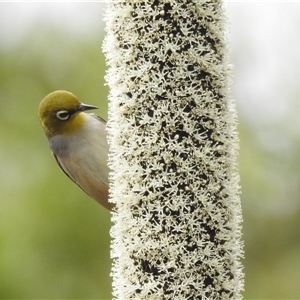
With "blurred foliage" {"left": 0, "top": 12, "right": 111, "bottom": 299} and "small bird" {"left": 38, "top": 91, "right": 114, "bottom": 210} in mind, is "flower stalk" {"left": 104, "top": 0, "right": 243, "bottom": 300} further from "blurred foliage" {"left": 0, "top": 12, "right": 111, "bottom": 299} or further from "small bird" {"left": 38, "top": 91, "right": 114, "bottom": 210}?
"blurred foliage" {"left": 0, "top": 12, "right": 111, "bottom": 299}

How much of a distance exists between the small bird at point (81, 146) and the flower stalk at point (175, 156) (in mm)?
1796

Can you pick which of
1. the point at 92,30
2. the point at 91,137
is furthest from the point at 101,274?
the point at 91,137

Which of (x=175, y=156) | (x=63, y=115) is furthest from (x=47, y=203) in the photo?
(x=175, y=156)

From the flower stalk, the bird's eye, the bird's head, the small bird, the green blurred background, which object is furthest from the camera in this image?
the green blurred background

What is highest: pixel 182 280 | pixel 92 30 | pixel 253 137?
pixel 92 30

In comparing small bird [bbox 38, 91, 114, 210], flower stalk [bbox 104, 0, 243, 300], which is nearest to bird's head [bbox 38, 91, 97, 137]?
small bird [bbox 38, 91, 114, 210]

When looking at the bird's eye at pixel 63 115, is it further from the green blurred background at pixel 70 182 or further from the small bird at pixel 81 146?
the green blurred background at pixel 70 182

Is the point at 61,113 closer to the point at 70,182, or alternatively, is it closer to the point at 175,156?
the point at 175,156

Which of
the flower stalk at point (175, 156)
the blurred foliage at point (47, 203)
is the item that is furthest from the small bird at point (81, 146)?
the blurred foliage at point (47, 203)

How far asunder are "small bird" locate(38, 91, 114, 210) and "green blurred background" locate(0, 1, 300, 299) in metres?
4.57

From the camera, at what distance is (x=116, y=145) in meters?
3.15

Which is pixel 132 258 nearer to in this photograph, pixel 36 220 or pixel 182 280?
pixel 182 280

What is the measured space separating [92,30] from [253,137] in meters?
3.15

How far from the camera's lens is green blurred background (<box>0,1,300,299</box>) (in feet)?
32.9
